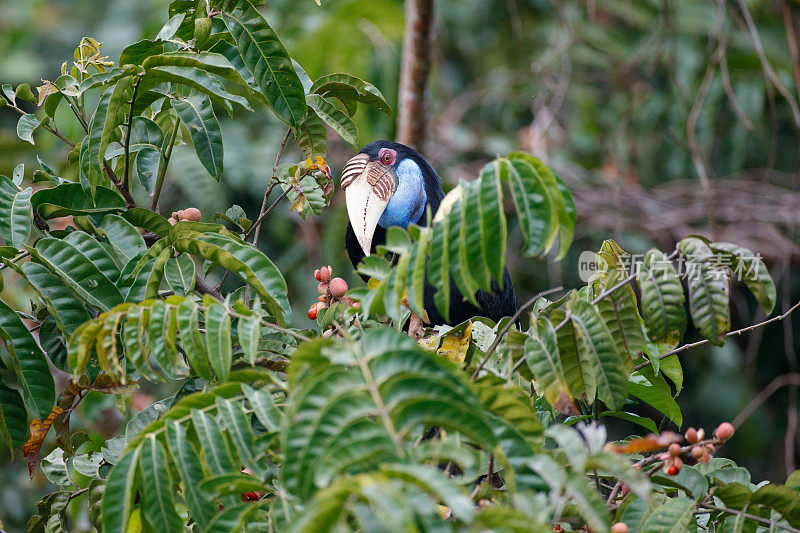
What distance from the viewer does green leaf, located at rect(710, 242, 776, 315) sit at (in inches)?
33.7

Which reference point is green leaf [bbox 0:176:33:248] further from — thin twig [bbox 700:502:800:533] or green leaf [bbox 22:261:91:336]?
thin twig [bbox 700:502:800:533]

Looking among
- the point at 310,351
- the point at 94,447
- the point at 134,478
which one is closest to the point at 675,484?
the point at 310,351

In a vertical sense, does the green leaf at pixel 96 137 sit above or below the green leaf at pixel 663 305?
above

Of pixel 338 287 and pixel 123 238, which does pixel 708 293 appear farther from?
pixel 123 238

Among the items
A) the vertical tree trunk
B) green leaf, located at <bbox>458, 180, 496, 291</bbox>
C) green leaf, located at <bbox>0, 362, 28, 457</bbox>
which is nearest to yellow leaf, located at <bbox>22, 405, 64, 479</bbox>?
green leaf, located at <bbox>0, 362, 28, 457</bbox>

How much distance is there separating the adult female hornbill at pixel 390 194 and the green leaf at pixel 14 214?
69 centimetres

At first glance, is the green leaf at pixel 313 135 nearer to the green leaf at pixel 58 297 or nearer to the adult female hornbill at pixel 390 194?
the adult female hornbill at pixel 390 194

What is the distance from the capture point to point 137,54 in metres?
1.10

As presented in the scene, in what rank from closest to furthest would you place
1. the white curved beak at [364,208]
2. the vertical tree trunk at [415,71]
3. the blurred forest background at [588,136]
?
the white curved beak at [364,208], the vertical tree trunk at [415,71], the blurred forest background at [588,136]

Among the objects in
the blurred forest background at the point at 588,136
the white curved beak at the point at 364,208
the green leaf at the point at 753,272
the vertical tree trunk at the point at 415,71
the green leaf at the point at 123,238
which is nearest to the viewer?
the green leaf at the point at 753,272

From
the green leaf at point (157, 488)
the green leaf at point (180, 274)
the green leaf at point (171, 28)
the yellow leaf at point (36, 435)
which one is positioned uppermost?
the green leaf at point (171, 28)

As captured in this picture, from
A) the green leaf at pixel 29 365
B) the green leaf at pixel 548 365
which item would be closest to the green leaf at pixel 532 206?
the green leaf at pixel 548 365

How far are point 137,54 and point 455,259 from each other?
1.96ft

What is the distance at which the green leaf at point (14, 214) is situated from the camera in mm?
1030
